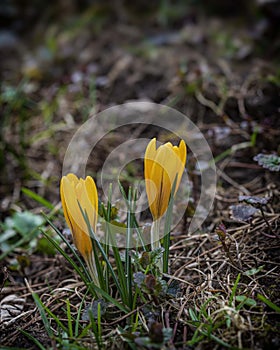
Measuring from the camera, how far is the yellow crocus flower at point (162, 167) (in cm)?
110

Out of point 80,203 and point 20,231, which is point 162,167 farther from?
point 20,231

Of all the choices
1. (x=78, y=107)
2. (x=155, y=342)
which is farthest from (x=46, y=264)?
(x=78, y=107)

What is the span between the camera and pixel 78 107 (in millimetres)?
2551

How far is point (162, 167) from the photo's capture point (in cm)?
111

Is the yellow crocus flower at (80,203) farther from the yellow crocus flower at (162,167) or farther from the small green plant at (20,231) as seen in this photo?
the small green plant at (20,231)

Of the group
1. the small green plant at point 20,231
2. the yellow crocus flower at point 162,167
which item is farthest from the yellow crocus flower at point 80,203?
the small green plant at point 20,231

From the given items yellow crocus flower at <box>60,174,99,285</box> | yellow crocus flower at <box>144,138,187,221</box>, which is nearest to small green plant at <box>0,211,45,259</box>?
yellow crocus flower at <box>60,174,99,285</box>

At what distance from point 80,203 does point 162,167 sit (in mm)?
239

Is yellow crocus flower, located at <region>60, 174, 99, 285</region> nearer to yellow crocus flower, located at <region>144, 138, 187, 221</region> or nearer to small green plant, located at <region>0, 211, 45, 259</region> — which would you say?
yellow crocus flower, located at <region>144, 138, 187, 221</region>

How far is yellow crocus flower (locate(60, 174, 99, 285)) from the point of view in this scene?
3.56 feet

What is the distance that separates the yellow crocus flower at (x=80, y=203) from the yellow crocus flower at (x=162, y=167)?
0.16 meters

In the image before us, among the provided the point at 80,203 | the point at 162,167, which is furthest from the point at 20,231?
the point at 162,167

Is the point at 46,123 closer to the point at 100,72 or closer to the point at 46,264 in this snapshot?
the point at 100,72

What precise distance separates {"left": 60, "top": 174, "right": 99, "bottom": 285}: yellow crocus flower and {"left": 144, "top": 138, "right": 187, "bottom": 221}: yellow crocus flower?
0.16m
